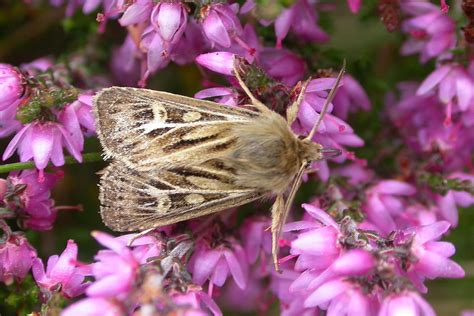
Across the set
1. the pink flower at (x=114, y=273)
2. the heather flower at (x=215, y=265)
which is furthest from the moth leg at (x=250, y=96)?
the pink flower at (x=114, y=273)

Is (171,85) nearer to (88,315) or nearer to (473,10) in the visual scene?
(473,10)

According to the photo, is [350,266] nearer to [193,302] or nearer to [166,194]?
[193,302]

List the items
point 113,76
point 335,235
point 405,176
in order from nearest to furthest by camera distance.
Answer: point 335,235, point 405,176, point 113,76

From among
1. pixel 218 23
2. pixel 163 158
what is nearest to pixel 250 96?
pixel 218 23

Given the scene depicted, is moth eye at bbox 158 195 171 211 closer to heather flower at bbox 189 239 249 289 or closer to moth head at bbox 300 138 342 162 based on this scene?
heather flower at bbox 189 239 249 289

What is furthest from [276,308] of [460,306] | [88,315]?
[88,315]

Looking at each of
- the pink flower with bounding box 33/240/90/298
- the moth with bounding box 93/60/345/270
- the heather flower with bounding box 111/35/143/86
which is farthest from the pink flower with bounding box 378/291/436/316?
the heather flower with bounding box 111/35/143/86

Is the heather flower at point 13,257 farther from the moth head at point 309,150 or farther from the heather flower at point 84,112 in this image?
the moth head at point 309,150
